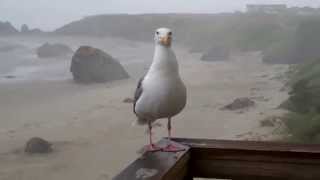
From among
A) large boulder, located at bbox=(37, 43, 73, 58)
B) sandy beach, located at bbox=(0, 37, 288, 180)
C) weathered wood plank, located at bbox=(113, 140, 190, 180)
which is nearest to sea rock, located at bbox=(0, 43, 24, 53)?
sandy beach, located at bbox=(0, 37, 288, 180)

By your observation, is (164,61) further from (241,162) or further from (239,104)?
(239,104)

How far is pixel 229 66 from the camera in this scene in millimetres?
5156

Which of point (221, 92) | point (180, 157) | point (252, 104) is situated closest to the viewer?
point (180, 157)

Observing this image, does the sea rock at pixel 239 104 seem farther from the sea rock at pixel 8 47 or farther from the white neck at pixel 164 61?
the white neck at pixel 164 61

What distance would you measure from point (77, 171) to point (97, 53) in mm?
2341

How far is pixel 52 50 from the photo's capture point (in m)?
5.67

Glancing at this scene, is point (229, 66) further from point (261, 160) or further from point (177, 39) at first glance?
point (261, 160)

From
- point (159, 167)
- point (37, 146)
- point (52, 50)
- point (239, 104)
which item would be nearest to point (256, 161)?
point (159, 167)

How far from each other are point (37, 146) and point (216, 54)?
86.6 inches

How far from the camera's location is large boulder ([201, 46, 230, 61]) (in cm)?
521

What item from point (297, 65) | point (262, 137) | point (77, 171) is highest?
point (297, 65)

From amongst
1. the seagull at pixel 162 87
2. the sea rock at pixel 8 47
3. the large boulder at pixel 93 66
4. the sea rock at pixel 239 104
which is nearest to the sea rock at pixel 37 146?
the sea rock at pixel 239 104

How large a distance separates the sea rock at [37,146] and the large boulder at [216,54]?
2011mm

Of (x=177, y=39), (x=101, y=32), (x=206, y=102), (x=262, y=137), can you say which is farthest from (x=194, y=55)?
(x=262, y=137)
